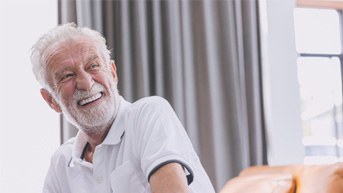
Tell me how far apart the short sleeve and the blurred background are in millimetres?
1541

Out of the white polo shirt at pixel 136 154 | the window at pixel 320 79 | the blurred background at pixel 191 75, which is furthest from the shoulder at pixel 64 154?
the window at pixel 320 79

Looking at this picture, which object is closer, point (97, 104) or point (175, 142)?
point (175, 142)

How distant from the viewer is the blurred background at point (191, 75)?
311 centimetres

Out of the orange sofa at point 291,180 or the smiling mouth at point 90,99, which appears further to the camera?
the orange sofa at point 291,180

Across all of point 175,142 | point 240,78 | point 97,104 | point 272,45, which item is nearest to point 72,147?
point 97,104

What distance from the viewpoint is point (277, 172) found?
242cm

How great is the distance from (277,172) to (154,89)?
101 cm

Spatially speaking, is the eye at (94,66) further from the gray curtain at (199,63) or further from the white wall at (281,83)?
the white wall at (281,83)

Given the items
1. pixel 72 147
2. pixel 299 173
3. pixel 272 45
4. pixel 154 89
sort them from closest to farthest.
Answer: pixel 72 147, pixel 299 173, pixel 154 89, pixel 272 45

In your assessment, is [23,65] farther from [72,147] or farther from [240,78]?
[72,147]

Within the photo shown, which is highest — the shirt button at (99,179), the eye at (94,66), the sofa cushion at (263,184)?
the eye at (94,66)

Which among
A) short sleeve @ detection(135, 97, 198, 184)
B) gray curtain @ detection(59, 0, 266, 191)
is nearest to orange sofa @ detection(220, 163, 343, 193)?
gray curtain @ detection(59, 0, 266, 191)

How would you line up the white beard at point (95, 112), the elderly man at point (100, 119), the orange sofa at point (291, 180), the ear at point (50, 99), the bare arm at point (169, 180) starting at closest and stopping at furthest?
the bare arm at point (169, 180) → the elderly man at point (100, 119) → the white beard at point (95, 112) → the ear at point (50, 99) → the orange sofa at point (291, 180)

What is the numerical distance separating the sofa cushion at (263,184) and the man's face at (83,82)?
91 cm
